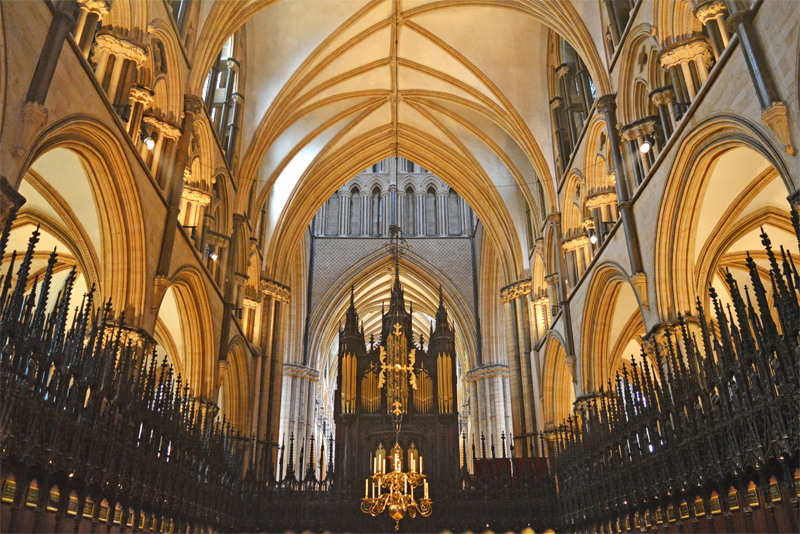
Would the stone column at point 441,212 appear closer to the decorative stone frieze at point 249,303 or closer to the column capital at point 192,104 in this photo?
the decorative stone frieze at point 249,303

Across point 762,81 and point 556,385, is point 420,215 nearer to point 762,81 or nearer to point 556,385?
point 556,385

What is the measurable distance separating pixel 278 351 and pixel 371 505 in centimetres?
661

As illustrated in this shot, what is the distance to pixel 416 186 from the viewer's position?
3027 centimetres

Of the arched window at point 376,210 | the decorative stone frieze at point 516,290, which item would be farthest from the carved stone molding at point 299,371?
the decorative stone frieze at point 516,290

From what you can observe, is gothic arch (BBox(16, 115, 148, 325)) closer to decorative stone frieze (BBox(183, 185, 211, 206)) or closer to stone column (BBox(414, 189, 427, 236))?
decorative stone frieze (BBox(183, 185, 211, 206))

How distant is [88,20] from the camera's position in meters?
9.29

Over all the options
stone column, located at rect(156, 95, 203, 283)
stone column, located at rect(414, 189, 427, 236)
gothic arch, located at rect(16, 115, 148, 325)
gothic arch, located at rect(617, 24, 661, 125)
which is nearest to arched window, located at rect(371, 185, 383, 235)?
stone column, located at rect(414, 189, 427, 236)

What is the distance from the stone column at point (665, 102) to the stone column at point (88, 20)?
837 centimetres

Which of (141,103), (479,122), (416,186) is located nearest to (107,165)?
(141,103)

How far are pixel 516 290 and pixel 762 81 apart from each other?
520 inches

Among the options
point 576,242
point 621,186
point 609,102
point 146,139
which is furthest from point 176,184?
point 576,242

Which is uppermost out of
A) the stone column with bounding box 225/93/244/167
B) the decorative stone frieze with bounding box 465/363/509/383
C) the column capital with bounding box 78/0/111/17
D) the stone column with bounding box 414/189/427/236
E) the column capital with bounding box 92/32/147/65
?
the stone column with bounding box 414/189/427/236

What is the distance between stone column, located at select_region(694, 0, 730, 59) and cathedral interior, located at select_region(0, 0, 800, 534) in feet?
0.14

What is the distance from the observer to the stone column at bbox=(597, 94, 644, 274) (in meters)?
11.7
